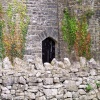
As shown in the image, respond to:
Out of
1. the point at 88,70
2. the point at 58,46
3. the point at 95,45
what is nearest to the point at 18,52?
the point at 58,46

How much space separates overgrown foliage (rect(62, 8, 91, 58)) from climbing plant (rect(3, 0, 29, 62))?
6.34 feet

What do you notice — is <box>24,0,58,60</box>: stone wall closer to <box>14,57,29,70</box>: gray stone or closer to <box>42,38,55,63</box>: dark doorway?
<box>42,38,55,63</box>: dark doorway

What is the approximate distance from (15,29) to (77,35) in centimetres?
286

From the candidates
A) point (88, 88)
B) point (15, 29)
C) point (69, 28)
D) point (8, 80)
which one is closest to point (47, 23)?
point (69, 28)

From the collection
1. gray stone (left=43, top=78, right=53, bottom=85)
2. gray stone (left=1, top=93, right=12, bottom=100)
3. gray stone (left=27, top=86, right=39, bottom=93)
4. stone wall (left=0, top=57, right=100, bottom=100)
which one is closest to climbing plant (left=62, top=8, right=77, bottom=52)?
stone wall (left=0, top=57, right=100, bottom=100)

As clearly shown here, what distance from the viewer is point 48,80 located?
920 centimetres

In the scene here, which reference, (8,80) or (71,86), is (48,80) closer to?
(71,86)

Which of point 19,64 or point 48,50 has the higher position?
point 19,64

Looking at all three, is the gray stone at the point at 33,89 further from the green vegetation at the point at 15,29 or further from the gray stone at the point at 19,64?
the green vegetation at the point at 15,29

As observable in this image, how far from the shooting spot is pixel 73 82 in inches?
372

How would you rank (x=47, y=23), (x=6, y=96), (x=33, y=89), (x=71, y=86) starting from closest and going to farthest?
(x=6, y=96) < (x=33, y=89) < (x=71, y=86) < (x=47, y=23)

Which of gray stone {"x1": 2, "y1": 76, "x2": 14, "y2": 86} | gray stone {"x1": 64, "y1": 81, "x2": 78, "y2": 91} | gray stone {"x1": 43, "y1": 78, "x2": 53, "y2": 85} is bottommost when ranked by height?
gray stone {"x1": 64, "y1": 81, "x2": 78, "y2": 91}

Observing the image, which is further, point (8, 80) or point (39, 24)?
point (39, 24)

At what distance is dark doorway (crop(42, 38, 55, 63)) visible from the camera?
18.3 m
